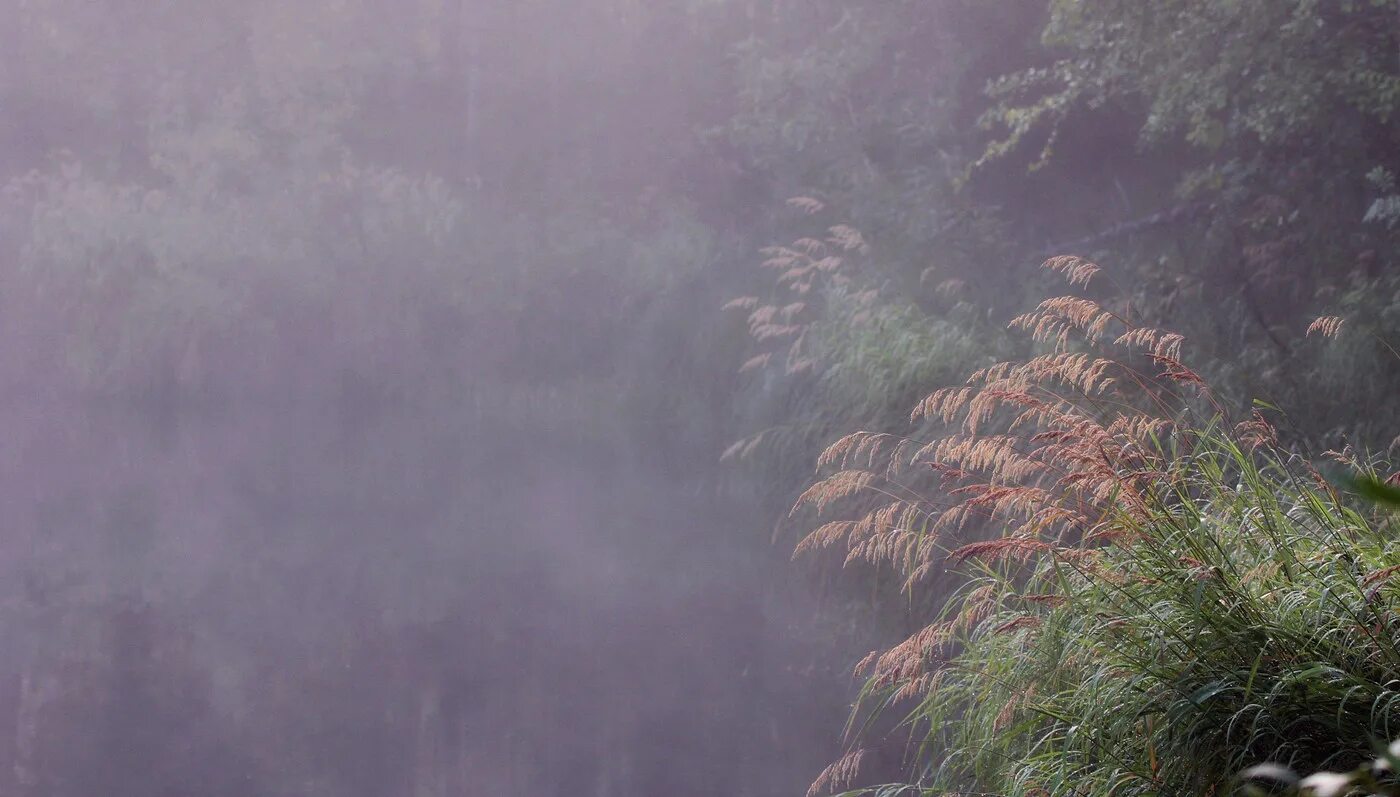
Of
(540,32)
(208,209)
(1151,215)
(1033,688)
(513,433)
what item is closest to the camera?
(1033,688)

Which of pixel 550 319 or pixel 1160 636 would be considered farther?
pixel 550 319

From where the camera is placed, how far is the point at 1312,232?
181 inches

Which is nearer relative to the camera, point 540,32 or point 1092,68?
point 1092,68

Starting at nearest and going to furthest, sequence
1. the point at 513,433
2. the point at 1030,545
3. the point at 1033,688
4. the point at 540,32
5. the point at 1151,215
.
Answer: the point at 1030,545 < the point at 1033,688 < the point at 1151,215 < the point at 513,433 < the point at 540,32

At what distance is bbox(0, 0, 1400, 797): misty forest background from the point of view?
4.38m

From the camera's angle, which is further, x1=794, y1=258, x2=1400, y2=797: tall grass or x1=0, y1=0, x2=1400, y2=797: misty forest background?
x1=0, y1=0, x2=1400, y2=797: misty forest background

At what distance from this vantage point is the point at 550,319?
6.27 meters

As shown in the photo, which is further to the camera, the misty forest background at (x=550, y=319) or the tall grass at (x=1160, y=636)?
the misty forest background at (x=550, y=319)

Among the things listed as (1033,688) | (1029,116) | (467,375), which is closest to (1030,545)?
(1033,688)

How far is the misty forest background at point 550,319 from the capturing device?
4.38m

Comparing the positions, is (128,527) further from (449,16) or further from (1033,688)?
(1033,688)

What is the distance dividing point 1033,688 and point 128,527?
16.8 ft

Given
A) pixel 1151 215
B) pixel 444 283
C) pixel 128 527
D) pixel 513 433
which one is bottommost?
pixel 128 527

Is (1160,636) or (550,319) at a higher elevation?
(1160,636)
